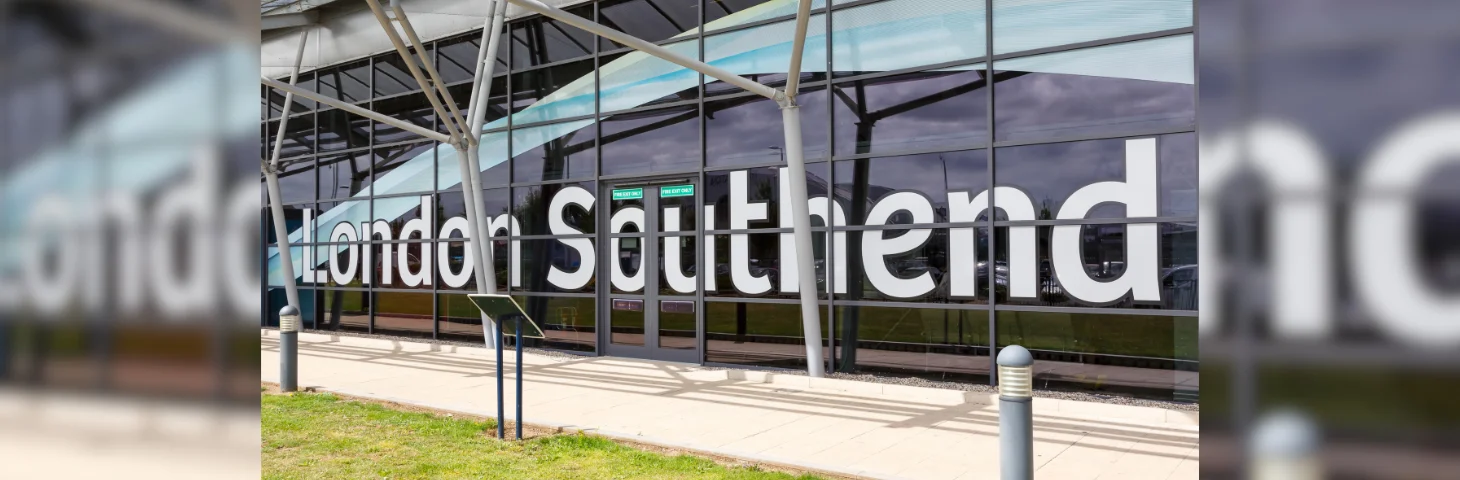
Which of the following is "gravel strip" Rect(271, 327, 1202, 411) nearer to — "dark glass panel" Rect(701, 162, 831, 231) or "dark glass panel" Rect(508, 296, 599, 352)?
"dark glass panel" Rect(508, 296, 599, 352)

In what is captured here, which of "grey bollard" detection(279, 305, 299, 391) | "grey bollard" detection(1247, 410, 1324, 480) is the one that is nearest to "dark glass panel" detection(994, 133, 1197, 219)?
"grey bollard" detection(279, 305, 299, 391)

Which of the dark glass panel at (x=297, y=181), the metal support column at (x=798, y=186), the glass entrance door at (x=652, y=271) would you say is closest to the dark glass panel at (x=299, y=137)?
the dark glass panel at (x=297, y=181)

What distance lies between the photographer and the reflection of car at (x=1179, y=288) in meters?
9.41

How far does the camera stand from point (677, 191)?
44.0 ft

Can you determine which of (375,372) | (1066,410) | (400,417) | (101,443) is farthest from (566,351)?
(101,443)

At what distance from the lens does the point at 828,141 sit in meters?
11.8

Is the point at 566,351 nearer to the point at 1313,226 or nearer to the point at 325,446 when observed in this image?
the point at 325,446

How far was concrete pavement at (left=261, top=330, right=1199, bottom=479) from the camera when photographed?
7.07 m

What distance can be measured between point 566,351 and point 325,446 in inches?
286

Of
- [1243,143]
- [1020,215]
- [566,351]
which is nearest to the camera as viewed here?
[1243,143]

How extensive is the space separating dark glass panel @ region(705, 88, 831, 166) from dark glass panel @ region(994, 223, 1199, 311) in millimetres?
2857

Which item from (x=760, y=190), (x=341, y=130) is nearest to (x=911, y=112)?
(x=760, y=190)

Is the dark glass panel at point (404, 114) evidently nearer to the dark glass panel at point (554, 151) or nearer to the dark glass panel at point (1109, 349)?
the dark glass panel at point (554, 151)

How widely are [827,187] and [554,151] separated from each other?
5.36 metres
